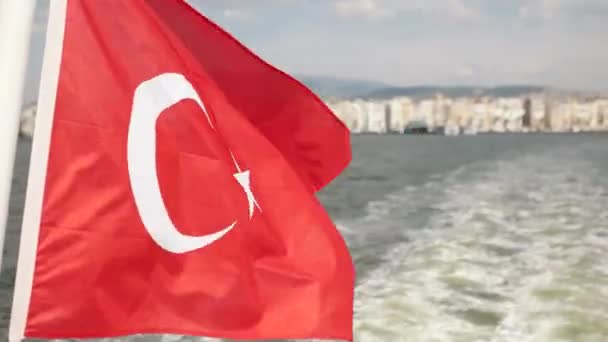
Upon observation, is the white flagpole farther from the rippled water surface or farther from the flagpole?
the rippled water surface

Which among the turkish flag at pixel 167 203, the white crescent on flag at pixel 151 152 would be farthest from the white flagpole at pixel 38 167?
the white crescent on flag at pixel 151 152

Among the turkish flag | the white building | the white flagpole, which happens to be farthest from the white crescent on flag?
the white building

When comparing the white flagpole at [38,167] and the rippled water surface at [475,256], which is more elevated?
the white flagpole at [38,167]

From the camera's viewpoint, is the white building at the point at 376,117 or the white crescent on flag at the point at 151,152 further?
the white building at the point at 376,117

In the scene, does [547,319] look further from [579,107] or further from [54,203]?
[579,107]

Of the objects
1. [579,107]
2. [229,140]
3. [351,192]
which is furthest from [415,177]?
[579,107]

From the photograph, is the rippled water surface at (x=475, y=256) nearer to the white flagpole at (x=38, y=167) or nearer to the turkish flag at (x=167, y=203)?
the turkish flag at (x=167, y=203)

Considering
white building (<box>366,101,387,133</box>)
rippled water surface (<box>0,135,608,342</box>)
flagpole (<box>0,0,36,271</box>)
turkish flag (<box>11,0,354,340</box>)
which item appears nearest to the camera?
flagpole (<box>0,0,36,271</box>)
